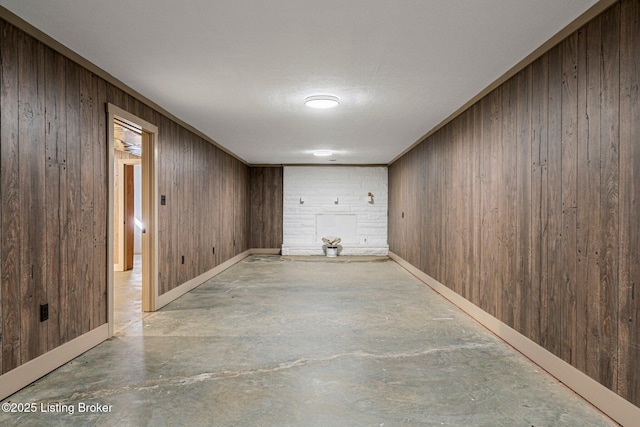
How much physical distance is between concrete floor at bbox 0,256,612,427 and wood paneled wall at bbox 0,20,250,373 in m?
0.38

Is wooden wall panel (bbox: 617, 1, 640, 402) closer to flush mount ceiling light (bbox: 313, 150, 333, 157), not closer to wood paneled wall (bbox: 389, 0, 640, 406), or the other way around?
wood paneled wall (bbox: 389, 0, 640, 406)

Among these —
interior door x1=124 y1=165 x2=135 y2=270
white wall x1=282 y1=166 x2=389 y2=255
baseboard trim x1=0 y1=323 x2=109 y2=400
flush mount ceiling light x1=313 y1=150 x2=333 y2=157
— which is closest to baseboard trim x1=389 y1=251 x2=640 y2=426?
baseboard trim x1=0 y1=323 x2=109 y2=400

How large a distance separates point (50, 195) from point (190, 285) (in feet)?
9.54

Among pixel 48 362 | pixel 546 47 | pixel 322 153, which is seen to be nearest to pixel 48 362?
pixel 48 362

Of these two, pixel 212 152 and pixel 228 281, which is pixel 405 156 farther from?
pixel 228 281

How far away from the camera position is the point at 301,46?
2646mm

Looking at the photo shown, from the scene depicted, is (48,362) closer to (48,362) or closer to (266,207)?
(48,362)

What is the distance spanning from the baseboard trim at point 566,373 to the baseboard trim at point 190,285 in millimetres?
3425

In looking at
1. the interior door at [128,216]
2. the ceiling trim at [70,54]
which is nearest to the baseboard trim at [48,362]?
the ceiling trim at [70,54]

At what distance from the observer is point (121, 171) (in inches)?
276

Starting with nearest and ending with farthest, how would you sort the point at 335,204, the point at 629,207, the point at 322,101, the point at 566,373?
the point at 629,207 < the point at 566,373 < the point at 322,101 < the point at 335,204

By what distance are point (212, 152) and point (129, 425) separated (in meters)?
5.03

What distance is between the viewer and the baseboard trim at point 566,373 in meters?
1.94

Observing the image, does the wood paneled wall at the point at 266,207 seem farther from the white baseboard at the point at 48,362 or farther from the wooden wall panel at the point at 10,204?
the wooden wall panel at the point at 10,204
